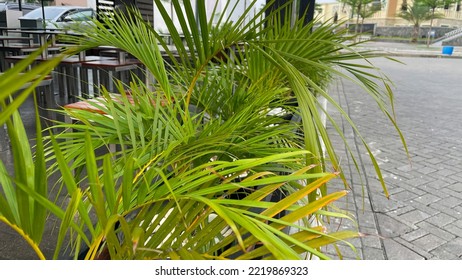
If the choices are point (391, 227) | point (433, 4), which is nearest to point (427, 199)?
point (391, 227)

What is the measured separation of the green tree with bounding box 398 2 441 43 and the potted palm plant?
36189mm

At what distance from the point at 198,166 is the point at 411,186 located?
8.85 ft

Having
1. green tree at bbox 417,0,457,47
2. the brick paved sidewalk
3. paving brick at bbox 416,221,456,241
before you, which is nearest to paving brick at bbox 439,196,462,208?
the brick paved sidewalk

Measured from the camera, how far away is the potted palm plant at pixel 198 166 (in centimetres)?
73

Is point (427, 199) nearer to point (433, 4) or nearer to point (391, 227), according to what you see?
point (391, 227)

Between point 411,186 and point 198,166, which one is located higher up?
point 198,166

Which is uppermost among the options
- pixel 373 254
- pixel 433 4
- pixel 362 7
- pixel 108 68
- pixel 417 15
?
pixel 433 4

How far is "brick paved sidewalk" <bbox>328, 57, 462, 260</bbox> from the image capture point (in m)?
2.28

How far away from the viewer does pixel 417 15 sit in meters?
33.4

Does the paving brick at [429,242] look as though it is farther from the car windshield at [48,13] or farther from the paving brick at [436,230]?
the car windshield at [48,13]

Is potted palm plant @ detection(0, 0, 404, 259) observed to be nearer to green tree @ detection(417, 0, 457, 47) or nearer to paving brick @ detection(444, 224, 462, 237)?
paving brick @ detection(444, 224, 462, 237)
